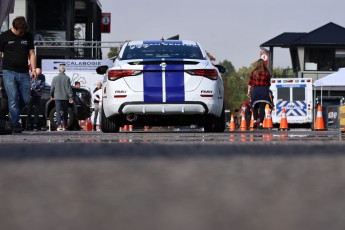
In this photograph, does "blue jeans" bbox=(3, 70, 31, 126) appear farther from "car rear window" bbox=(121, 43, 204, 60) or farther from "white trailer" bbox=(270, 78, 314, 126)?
"white trailer" bbox=(270, 78, 314, 126)

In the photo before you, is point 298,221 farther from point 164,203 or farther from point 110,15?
point 110,15

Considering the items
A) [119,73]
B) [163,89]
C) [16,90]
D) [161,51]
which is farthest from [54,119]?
[163,89]

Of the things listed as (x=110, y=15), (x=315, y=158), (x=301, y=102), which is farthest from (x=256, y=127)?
(x=110, y=15)

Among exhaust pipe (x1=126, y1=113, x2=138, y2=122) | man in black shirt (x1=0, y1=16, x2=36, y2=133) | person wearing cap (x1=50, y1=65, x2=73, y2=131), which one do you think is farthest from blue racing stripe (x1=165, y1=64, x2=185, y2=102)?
person wearing cap (x1=50, y1=65, x2=73, y2=131)

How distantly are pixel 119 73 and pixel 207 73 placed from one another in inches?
45.6

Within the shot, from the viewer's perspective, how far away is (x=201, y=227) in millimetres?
1471

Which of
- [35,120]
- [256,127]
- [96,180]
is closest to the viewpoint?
[96,180]

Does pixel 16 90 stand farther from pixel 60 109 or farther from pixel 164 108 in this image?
pixel 60 109

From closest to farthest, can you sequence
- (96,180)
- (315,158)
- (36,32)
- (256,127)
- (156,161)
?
(96,180) → (156,161) → (315,158) → (256,127) → (36,32)

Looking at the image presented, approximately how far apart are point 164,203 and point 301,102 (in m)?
38.9

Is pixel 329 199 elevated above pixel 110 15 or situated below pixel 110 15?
below

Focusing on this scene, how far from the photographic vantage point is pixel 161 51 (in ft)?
42.9

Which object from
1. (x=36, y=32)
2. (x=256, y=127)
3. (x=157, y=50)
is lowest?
(x=256, y=127)

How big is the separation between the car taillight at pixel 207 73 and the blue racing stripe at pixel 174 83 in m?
0.14
